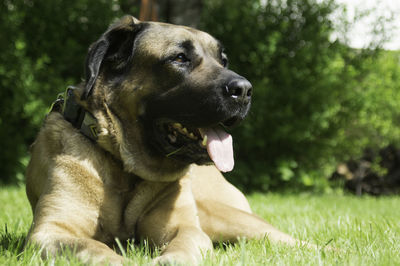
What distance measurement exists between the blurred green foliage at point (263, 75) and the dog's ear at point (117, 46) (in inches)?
161

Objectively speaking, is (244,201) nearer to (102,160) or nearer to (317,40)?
(102,160)

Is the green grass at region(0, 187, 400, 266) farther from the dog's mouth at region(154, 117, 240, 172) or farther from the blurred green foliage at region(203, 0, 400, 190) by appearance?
the blurred green foliage at region(203, 0, 400, 190)

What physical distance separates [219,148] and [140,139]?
54 centimetres

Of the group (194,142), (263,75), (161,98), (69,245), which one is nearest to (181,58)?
(161,98)

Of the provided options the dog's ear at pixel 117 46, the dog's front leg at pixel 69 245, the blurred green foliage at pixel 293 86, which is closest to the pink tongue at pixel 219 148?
the dog's ear at pixel 117 46

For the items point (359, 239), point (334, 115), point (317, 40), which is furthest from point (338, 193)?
point (359, 239)

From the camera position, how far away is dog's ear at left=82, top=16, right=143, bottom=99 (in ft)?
9.55

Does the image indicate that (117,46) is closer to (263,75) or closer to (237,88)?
(237,88)

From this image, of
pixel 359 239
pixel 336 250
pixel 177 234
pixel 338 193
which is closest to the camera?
pixel 336 250

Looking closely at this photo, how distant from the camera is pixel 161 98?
2.90 metres

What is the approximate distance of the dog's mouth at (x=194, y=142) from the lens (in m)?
2.85

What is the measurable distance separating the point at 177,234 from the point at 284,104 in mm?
5282

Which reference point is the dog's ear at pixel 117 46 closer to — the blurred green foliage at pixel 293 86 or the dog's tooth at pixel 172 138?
the dog's tooth at pixel 172 138

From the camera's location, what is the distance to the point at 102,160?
290cm
